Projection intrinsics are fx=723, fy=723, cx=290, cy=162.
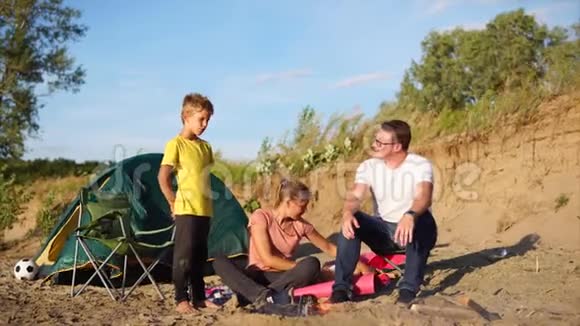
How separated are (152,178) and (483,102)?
16.1 ft

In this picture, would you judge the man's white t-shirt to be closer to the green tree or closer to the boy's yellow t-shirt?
the boy's yellow t-shirt

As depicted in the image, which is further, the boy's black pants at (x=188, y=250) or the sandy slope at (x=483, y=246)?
the boy's black pants at (x=188, y=250)

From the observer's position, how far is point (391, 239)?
17.4 ft

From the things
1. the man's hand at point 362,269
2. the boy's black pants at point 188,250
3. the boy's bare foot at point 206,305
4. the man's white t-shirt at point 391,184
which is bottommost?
the boy's bare foot at point 206,305

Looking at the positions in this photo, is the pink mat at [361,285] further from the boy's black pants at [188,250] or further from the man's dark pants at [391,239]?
the boy's black pants at [188,250]

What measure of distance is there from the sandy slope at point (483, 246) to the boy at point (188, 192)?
339 millimetres

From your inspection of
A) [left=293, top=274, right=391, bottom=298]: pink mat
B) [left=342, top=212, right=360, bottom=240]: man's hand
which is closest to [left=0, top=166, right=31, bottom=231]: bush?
[left=293, top=274, right=391, bottom=298]: pink mat

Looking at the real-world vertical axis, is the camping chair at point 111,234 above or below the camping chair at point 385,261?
above

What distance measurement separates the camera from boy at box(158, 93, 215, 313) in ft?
16.7

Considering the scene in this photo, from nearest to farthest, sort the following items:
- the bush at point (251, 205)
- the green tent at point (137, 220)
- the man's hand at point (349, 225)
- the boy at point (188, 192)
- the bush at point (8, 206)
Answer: the man's hand at point (349, 225) < the boy at point (188, 192) < the green tent at point (137, 220) < the bush at point (8, 206) < the bush at point (251, 205)

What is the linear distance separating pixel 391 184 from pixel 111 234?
257 centimetres

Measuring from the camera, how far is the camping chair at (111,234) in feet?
19.1

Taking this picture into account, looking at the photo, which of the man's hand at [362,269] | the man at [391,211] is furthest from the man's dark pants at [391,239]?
the man's hand at [362,269]

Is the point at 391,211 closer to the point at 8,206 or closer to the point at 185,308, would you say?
the point at 185,308
